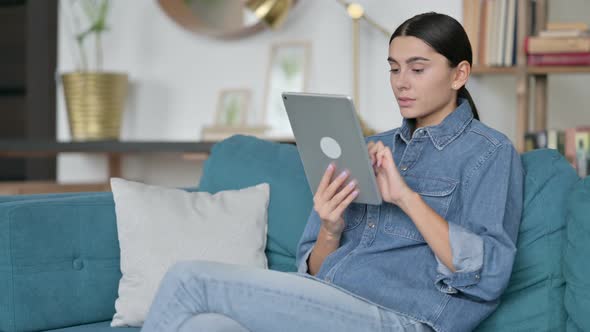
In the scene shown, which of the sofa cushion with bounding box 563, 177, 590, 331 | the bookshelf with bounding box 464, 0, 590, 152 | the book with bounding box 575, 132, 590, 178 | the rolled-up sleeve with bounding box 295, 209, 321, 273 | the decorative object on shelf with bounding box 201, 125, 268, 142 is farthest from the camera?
the decorative object on shelf with bounding box 201, 125, 268, 142

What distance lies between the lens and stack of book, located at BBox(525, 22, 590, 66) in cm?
336

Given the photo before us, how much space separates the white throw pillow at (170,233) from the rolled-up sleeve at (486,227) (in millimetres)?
628

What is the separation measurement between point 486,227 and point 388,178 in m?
0.21

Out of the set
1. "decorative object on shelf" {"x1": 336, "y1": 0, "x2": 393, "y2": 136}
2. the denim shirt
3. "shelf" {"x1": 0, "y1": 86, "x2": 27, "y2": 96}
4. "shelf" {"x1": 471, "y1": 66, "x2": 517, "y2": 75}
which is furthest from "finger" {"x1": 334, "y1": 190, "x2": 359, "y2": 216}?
"shelf" {"x1": 0, "y1": 86, "x2": 27, "y2": 96}

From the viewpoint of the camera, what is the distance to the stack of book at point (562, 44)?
11.0 ft

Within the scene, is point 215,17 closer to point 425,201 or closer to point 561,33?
point 561,33

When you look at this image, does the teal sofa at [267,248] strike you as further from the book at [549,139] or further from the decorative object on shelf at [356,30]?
the book at [549,139]

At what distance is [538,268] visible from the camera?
1944mm

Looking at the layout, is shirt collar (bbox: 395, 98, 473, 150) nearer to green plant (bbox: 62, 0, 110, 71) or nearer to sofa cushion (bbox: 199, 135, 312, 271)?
sofa cushion (bbox: 199, 135, 312, 271)

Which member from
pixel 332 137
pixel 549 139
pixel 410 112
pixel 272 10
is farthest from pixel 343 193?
pixel 272 10

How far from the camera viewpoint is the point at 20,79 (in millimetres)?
4973

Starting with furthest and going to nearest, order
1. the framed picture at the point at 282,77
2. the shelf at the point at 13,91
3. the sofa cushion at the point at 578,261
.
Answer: the shelf at the point at 13,91, the framed picture at the point at 282,77, the sofa cushion at the point at 578,261

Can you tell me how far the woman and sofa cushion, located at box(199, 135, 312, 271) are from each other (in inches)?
10.5

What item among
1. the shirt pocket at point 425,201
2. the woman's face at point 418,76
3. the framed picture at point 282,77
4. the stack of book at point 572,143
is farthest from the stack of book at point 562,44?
the shirt pocket at point 425,201
